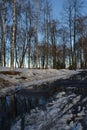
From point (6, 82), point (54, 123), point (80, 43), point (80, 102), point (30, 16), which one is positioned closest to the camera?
point (54, 123)

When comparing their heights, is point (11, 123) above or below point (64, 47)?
below

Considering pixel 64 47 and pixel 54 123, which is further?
pixel 64 47

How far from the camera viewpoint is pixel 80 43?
6328cm

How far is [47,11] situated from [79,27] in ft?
21.2

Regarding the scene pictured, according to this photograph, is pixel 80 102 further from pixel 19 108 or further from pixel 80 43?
pixel 80 43

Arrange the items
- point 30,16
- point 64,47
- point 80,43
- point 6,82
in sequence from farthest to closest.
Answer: point 64,47, point 80,43, point 30,16, point 6,82

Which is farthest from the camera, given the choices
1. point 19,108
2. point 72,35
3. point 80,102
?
point 72,35

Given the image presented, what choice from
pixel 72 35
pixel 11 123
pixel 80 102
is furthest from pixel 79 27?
pixel 11 123

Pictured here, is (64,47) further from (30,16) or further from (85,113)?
(85,113)

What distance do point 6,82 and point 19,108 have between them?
33.9ft

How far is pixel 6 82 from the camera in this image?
20094mm

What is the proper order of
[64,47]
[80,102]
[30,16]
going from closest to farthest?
[80,102] < [30,16] < [64,47]

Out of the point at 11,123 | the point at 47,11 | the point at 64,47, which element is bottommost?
the point at 11,123

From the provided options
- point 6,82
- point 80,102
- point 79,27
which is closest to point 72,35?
point 79,27
